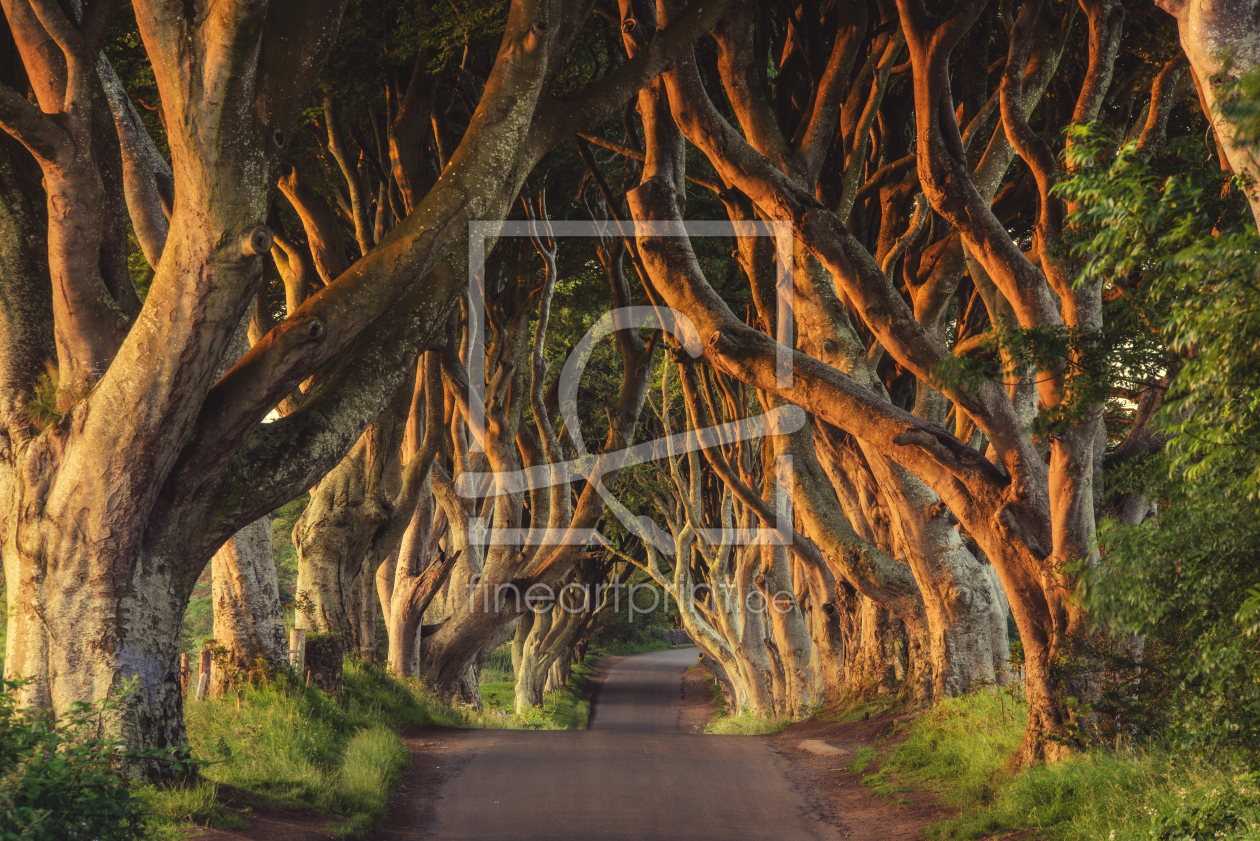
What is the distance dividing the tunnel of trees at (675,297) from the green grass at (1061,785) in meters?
0.50

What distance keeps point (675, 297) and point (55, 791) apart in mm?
7026

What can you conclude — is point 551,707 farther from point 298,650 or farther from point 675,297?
point 675,297

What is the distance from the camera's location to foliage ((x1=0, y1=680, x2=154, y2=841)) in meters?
4.18

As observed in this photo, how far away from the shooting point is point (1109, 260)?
488 cm

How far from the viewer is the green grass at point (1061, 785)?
5.45m

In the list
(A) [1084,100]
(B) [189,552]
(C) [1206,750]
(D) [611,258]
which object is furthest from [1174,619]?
(D) [611,258]

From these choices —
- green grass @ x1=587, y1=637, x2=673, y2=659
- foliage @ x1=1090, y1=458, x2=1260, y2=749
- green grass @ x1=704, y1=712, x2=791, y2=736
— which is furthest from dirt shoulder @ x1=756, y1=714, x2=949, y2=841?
A: green grass @ x1=587, y1=637, x2=673, y2=659

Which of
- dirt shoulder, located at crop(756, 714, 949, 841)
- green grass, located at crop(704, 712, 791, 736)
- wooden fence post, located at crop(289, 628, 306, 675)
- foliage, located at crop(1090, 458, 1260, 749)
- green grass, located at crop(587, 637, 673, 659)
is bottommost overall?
green grass, located at crop(587, 637, 673, 659)

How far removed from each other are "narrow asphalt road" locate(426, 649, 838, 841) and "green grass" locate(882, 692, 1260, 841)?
128 centimetres

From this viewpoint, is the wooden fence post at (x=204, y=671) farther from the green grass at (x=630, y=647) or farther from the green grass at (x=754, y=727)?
the green grass at (x=630, y=647)

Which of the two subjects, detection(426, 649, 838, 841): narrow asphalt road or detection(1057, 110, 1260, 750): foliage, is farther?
detection(426, 649, 838, 841): narrow asphalt road

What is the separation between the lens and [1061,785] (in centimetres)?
733

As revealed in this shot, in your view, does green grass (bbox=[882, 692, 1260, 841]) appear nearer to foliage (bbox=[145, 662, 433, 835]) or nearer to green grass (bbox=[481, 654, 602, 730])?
foliage (bbox=[145, 662, 433, 835])

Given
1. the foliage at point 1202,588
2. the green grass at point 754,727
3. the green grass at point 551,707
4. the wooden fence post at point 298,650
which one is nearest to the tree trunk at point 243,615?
the wooden fence post at point 298,650
